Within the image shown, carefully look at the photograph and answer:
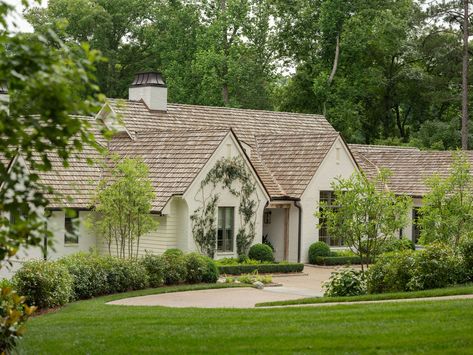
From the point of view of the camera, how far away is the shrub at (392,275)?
75.7ft

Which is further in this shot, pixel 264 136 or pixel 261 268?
pixel 264 136

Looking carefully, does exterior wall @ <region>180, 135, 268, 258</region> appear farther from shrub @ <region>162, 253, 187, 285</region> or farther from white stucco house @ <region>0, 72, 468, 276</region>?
shrub @ <region>162, 253, 187, 285</region>

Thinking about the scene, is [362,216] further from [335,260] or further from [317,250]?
[317,250]

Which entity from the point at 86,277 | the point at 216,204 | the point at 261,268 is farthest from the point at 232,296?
the point at 216,204

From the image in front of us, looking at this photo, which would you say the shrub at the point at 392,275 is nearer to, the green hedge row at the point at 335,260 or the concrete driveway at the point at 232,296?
the concrete driveway at the point at 232,296

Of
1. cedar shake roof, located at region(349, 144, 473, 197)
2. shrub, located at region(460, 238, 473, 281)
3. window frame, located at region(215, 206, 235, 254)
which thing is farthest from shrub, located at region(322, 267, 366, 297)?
cedar shake roof, located at region(349, 144, 473, 197)

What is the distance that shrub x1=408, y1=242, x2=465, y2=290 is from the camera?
22.8m

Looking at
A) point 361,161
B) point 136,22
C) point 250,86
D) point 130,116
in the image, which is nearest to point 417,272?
point 130,116

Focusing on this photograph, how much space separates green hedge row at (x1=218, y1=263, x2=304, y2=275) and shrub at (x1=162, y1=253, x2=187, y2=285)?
365cm

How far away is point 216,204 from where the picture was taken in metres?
34.4

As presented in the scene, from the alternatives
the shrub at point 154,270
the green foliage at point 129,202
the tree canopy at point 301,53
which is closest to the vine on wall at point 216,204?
the green foliage at point 129,202

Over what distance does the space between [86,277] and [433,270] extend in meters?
9.03

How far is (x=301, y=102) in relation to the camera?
6219 centimetres

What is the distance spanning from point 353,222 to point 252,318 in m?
9.08
